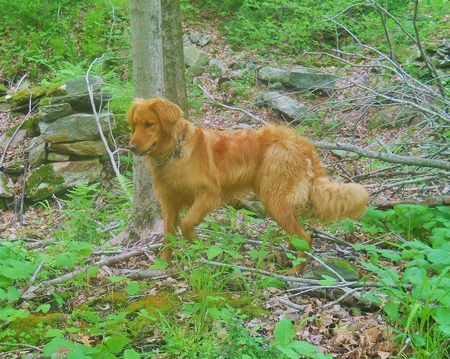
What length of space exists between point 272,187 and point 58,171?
5.56 m

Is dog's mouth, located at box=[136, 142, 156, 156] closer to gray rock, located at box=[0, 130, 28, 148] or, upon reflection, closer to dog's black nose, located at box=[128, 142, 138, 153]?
dog's black nose, located at box=[128, 142, 138, 153]

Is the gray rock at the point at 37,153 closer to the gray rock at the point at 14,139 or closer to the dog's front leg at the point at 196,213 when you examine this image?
the gray rock at the point at 14,139

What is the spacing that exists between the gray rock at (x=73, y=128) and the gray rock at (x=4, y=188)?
3.66ft

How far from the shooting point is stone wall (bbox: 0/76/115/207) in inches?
351

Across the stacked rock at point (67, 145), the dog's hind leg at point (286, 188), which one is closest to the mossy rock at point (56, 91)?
the stacked rock at point (67, 145)

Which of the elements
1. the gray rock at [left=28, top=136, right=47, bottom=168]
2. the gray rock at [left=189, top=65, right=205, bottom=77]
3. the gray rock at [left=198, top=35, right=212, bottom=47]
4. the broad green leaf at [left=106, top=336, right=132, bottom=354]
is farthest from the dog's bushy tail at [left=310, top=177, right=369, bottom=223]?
the gray rock at [left=198, top=35, right=212, bottom=47]

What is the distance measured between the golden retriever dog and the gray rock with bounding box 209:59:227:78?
9.39 m

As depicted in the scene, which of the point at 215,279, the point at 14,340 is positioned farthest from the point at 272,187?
the point at 14,340

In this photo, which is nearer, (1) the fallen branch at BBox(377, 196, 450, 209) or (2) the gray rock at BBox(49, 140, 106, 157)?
(1) the fallen branch at BBox(377, 196, 450, 209)

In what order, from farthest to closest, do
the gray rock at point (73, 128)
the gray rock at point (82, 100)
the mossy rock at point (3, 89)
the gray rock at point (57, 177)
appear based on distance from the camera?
the mossy rock at point (3, 89) < the gray rock at point (82, 100) < the gray rock at point (73, 128) < the gray rock at point (57, 177)

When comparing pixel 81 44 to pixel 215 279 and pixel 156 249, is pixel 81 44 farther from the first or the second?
pixel 215 279

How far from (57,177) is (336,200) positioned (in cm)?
618

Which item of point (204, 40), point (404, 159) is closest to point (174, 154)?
point (404, 159)

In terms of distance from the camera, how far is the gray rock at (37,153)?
30.3ft
